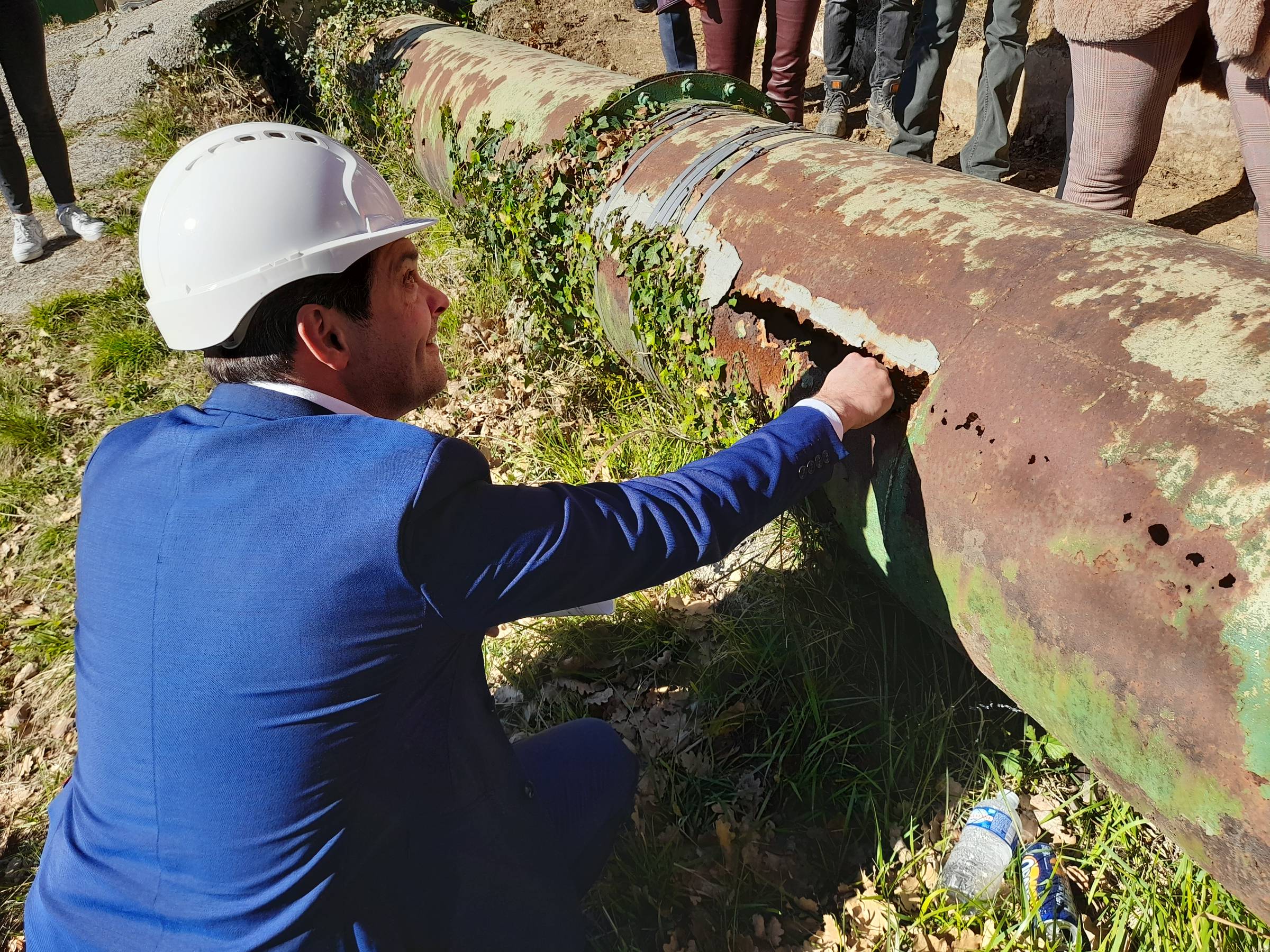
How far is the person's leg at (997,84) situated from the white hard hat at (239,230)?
3552mm

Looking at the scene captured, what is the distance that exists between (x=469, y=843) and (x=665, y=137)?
2.13 metres

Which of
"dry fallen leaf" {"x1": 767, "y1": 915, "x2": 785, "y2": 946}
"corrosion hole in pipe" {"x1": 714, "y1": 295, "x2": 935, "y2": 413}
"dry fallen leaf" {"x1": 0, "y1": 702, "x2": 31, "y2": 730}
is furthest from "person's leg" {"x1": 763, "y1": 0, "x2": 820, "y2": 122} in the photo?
"dry fallen leaf" {"x1": 0, "y1": 702, "x2": 31, "y2": 730}

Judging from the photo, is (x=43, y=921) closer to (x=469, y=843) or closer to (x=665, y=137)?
(x=469, y=843)

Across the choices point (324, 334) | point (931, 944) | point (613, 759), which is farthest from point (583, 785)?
point (324, 334)

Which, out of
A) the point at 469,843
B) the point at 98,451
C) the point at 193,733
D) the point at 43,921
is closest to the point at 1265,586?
the point at 469,843

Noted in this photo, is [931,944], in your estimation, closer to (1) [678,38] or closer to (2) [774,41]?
(2) [774,41]

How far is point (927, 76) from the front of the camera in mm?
4242

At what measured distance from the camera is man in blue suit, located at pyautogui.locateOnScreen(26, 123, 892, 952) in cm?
118

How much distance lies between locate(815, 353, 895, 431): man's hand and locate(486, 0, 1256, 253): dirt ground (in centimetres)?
188

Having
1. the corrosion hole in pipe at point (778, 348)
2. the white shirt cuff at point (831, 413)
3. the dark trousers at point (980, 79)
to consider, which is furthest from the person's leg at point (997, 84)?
the white shirt cuff at point (831, 413)

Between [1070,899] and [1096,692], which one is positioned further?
[1070,899]

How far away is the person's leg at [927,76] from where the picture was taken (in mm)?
4145

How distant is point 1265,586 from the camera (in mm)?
1045

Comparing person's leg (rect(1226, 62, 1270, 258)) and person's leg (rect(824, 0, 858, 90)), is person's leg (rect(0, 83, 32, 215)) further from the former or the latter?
person's leg (rect(1226, 62, 1270, 258))
